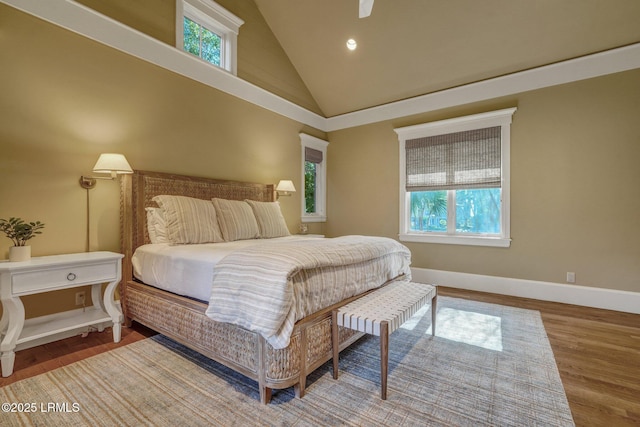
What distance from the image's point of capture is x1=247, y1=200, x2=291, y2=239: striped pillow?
11.7 ft

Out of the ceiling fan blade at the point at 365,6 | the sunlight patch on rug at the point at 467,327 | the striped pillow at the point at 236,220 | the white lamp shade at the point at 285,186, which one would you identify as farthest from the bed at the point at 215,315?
the ceiling fan blade at the point at 365,6

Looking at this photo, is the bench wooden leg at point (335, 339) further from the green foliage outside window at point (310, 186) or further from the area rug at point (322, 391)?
the green foliage outside window at point (310, 186)

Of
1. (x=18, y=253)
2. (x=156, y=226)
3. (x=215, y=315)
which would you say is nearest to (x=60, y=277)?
(x=18, y=253)

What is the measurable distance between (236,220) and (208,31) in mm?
2643

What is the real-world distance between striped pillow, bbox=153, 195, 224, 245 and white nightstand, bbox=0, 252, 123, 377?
0.52 m

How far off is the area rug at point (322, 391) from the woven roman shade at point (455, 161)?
240cm

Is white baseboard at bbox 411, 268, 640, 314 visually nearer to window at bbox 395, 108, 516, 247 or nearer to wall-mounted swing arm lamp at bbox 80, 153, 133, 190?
window at bbox 395, 108, 516, 247

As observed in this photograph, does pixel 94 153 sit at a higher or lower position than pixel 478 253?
higher

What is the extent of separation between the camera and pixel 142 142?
3072 mm

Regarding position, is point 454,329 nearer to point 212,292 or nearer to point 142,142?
point 212,292

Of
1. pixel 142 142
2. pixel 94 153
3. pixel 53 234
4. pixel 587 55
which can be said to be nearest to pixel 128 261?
pixel 53 234

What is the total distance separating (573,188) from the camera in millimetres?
3525

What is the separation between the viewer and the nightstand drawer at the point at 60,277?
1.91 m

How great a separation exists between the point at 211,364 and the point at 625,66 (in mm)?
5268
